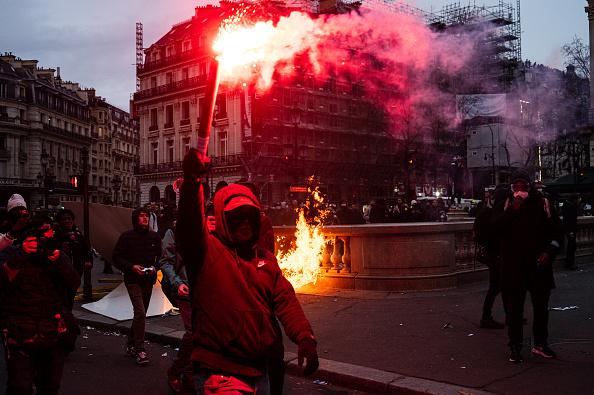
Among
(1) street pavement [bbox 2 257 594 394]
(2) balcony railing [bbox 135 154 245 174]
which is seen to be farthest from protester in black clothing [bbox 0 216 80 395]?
(2) balcony railing [bbox 135 154 245 174]

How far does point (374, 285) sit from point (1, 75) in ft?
223

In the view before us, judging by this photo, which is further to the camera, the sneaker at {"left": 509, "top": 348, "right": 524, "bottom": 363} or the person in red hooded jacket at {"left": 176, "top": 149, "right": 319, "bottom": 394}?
the sneaker at {"left": 509, "top": 348, "right": 524, "bottom": 363}

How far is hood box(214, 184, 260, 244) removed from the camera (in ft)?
9.57

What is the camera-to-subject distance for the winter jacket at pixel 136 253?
22.8 ft

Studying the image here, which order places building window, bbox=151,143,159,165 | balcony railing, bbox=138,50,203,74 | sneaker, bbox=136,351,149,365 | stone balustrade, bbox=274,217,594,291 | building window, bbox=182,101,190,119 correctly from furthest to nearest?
building window, bbox=151,143,159,165 < building window, bbox=182,101,190,119 < balcony railing, bbox=138,50,203,74 < stone balustrade, bbox=274,217,594,291 < sneaker, bbox=136,351,149,365

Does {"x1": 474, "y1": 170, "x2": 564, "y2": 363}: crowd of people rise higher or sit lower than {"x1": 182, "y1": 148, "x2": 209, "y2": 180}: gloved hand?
lower

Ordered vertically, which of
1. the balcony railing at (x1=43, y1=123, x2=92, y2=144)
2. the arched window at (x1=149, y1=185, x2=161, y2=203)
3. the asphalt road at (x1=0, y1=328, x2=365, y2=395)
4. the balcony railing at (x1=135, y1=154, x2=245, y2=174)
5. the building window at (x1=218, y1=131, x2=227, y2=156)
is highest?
the balcony railing at (x1=43, y1=123, x2=92, y2=144)

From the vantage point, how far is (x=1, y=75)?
67.0 metres

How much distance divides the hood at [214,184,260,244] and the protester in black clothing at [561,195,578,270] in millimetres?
11710

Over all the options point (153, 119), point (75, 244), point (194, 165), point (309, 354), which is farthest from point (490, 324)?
point (153, 119)

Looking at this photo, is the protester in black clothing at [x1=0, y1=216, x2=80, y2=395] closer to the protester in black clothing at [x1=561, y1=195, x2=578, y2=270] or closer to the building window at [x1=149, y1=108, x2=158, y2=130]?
the protester in black clothing at [x1=561, y1=195, x2=578, y2=270]

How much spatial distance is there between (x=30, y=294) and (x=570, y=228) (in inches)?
468

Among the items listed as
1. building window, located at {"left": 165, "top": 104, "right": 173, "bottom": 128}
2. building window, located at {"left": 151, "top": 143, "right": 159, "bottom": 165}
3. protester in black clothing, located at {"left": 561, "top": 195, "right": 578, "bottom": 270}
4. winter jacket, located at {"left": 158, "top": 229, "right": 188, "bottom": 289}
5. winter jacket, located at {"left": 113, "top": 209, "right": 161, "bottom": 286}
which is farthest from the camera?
building window, located at {"left": 151, "top": 143, "right": 159, "bottom": 165}

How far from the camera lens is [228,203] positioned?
293cm
